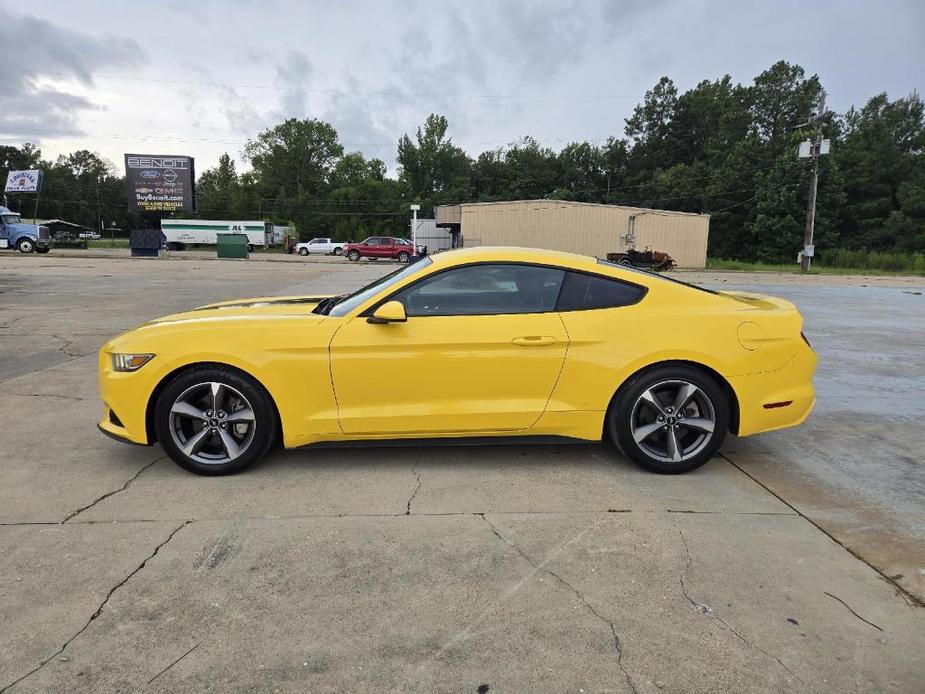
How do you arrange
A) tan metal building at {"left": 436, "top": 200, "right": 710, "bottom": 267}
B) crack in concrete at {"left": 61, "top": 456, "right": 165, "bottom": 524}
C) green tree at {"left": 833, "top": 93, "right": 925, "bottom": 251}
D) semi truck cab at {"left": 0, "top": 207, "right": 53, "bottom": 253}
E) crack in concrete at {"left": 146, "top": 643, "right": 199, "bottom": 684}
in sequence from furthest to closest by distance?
green tree at {"left": 833, "top": 93, "right": 925, "bottom": 251}, tan metal building at {"left": 436, "top": 200, "right": 710, "bottom": 267}, semi truck cab at {"left": 0, "top": 207, "right": 53, "bottom": 253}, crack in concrete at {"left": 61, "top": 456, "right": 165, "bottom": 524}, crack in concrete at {"left": 146, "top": 643, "right": 199, "bottom": 684}

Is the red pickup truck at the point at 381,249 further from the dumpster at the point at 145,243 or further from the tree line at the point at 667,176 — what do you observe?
the tree line at the point at 667,176

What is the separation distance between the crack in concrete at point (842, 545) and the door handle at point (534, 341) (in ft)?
5.36

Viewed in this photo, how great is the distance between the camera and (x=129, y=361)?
3883 mm

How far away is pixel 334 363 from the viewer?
383 centimetres

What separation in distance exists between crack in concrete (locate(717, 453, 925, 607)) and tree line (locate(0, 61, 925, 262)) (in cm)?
5327

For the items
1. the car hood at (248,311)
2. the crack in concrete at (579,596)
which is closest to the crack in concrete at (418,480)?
the crack in concrete at (579,596)

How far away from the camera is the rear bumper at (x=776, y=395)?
4031 mm

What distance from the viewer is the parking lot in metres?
2.24

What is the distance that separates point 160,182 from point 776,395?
5546 cm

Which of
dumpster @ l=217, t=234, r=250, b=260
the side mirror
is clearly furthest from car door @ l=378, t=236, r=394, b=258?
the side mirror

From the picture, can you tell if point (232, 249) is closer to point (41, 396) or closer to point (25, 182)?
point (25, 182)

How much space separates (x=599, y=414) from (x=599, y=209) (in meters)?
40.2

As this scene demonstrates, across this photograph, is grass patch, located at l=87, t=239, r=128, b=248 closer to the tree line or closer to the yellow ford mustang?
the tree line

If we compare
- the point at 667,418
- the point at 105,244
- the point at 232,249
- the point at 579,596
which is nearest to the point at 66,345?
the point at 667,418
